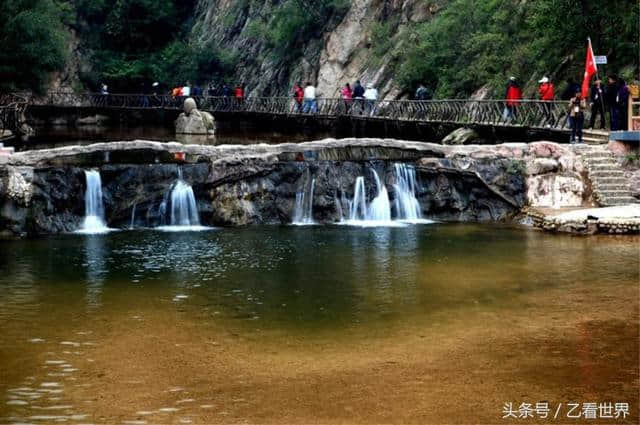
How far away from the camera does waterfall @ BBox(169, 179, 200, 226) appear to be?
24828 millimetres

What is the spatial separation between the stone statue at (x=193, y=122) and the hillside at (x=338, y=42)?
6970mm

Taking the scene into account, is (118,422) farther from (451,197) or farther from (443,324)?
(451,197)

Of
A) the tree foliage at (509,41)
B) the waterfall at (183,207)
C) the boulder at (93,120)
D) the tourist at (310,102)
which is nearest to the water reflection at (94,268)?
the waterfall at (183,207)

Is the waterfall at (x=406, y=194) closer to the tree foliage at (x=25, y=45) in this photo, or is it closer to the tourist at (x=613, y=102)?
the tourist at (x=613, y=102)

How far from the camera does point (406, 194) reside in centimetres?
2617

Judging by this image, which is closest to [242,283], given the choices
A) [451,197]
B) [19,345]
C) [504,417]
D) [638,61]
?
[19,345]

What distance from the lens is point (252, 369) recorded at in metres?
12.6

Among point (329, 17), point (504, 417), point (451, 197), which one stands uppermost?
point (329, 17)

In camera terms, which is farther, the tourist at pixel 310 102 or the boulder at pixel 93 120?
the boulder at pixel 93 120

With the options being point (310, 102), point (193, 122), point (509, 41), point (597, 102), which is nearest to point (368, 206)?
point (597, 102)

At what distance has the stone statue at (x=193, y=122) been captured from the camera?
52.2 m

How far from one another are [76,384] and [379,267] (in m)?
8.15

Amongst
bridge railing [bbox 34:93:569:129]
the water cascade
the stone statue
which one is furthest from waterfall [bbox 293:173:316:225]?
the stone statue

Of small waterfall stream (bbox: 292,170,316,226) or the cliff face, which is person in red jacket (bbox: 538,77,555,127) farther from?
the cliff face
